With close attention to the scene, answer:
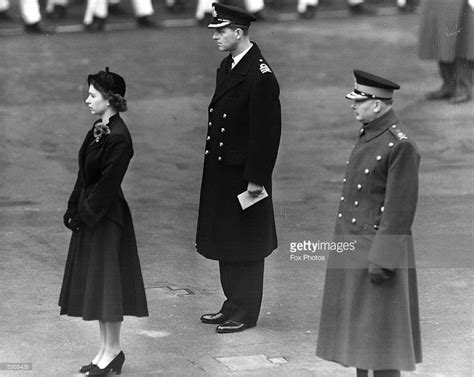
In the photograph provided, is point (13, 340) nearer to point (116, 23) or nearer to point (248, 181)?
point (248, 181)

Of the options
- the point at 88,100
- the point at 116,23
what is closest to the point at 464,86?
the point at 116,23

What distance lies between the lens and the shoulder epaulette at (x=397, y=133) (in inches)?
250

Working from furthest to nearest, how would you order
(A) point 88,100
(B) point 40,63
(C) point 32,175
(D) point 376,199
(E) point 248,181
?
(B) point 40,63 → (C) point 32,175 → (E) point 248,181 → (A) point 88,100 → (D) point 376,199

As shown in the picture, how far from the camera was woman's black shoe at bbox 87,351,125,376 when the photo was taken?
6820 millimetres

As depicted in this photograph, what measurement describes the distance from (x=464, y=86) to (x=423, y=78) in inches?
35.4

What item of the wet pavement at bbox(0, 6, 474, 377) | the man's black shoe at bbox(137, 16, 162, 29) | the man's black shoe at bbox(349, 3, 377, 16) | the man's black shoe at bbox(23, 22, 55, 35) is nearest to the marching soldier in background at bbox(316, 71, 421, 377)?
the wet pavement at bbox(0, 6, 474, 377)

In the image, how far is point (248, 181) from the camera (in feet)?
24.8

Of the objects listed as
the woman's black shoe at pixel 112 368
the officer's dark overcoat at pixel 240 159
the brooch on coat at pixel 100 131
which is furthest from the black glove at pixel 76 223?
the officer's dark overcoat at pixel 240 159

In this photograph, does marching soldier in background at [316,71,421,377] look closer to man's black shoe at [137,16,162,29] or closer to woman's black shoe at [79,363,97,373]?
woman's black shoe at [79,363,97,373]

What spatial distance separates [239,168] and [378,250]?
1.49 metres

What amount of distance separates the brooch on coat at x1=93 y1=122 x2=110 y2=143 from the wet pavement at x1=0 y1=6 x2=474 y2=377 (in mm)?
1120

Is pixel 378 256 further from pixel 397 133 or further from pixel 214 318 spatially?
pixel 214 318

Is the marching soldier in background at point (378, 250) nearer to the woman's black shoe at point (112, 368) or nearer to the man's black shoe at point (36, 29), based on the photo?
the woman's black shoe at point (112, 368)

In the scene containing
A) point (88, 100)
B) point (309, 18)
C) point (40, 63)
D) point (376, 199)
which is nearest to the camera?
point (376, 199)
